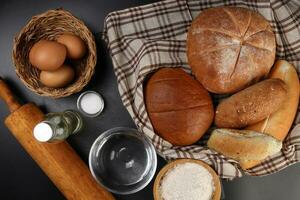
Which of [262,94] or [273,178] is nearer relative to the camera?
[262,94]

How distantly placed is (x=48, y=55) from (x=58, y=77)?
0.06 m

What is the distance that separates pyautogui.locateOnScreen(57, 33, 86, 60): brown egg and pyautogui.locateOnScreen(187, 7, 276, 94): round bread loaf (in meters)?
0.24

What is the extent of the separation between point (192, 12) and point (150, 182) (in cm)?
42

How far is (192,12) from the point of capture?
921mm

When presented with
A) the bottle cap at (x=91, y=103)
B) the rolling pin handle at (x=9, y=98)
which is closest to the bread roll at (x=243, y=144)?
the bottle cap at (x=91, y=103)

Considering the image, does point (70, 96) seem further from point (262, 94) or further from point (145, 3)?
point (262, 94)

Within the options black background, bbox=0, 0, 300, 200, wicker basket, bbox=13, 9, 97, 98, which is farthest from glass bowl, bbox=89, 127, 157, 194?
wicker basket, bbox=13, 9, 97, 98

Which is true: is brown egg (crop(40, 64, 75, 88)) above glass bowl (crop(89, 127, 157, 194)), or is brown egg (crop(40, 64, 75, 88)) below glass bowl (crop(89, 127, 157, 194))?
above

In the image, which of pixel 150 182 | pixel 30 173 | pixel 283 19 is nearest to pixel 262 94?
pixel 283 19

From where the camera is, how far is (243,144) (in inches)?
30.9

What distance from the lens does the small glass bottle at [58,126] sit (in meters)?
0.75

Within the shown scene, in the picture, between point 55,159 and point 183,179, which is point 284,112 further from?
point 55,159

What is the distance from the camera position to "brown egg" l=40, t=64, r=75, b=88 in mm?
840

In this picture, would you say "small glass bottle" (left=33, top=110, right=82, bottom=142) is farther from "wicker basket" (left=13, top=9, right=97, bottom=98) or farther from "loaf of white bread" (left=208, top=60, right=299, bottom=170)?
"loaf of white bread" (left=208, top=60, right=299, bottom=170)
